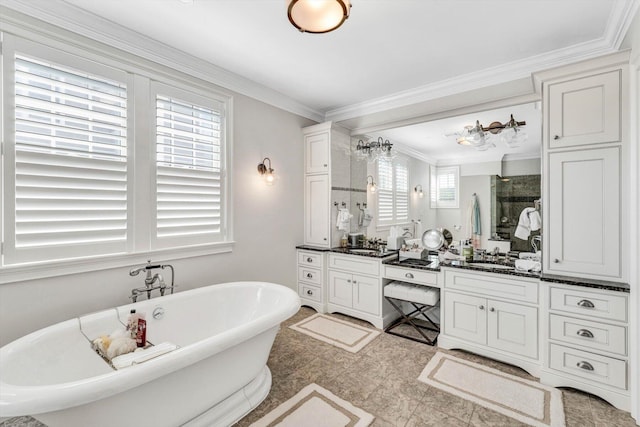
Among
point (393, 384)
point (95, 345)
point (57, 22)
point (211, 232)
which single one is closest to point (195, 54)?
point (57, 22)

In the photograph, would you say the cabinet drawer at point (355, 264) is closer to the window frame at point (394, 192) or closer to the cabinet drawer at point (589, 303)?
the window frame at point (394, 192)

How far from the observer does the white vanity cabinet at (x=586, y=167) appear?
80.2 inches

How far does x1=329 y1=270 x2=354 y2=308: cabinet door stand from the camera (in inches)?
137

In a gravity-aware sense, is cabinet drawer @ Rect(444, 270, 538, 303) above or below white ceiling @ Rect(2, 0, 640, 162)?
below

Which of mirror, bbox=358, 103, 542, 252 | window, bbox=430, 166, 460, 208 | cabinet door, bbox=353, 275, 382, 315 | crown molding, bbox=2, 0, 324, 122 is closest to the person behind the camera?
crown molding, bbox=2, 0, 324, 122

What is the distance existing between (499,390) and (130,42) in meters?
3.93

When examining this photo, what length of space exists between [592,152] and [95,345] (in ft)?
12.2

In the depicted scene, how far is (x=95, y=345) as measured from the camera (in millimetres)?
1811

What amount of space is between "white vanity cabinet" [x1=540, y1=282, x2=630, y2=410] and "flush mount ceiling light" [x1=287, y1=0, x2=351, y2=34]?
2407 millimetres

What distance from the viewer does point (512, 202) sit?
8.93 feet

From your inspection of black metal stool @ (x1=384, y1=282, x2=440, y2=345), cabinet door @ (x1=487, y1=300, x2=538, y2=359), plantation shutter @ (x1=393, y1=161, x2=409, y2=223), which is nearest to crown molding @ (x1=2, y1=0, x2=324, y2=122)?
plantation shutter @ (x1=393, y1=161, x2=409, y2=223)

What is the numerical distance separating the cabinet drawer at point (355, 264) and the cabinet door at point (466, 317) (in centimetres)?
81

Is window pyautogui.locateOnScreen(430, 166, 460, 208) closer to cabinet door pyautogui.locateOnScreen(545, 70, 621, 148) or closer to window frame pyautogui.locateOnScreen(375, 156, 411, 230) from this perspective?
window frame pyautogui.locateOnScreen(375, 156, 411, 230)

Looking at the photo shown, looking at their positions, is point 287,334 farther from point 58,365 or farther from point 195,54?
point 195,54
